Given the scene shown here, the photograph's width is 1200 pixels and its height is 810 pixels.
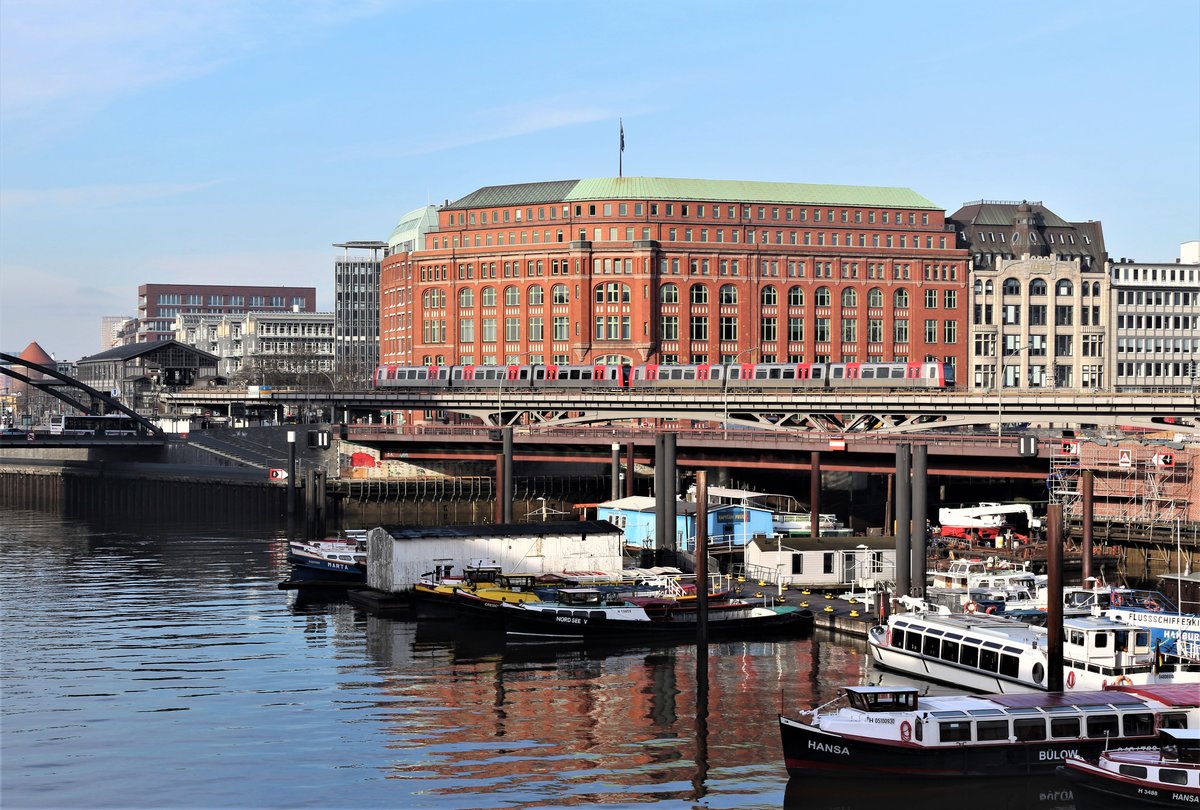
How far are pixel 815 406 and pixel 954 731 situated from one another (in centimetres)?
8689

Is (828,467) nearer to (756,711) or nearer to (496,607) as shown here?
(496,607)

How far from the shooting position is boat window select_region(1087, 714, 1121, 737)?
4284 centimetres

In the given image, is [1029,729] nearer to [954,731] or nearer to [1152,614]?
[954,731]

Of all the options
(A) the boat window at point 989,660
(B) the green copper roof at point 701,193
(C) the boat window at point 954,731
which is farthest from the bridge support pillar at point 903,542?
(B) the green copper roof at point 701,193

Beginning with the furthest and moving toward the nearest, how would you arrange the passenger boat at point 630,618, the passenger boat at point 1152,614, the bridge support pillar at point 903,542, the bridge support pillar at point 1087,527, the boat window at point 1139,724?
1. the bridge support pillar at point 1087,527
2. the bridge support pillar at point 903,542
3. the passenger boat at point 630,618
4. the passenger boat at point 1152,614
5. the boat window at point 1139,724

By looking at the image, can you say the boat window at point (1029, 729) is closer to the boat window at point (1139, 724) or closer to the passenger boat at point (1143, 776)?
the boat window at point (1139, 724)

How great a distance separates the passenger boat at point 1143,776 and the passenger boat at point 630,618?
87.4ft

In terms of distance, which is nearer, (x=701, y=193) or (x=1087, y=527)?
(x=1087, y=527)

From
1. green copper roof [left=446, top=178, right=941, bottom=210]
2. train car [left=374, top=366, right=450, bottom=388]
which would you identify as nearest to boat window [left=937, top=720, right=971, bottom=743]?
train car [left=374, top=366, right=450, bottom=388]

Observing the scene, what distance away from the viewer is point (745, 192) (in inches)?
7633

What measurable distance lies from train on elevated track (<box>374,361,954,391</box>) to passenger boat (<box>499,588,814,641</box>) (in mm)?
77914

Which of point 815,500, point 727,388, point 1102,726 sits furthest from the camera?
point 727,388

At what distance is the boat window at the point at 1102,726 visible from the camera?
4284 centimetres

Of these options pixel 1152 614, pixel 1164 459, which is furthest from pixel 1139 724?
pixel 1164 459
